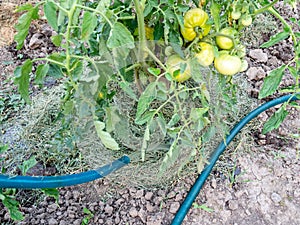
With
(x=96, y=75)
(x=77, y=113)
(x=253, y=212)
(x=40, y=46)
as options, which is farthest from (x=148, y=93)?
(x=40, y=46)

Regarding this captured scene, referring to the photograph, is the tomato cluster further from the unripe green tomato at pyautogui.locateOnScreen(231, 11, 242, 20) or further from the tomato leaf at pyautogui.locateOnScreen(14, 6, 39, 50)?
the tomato leaf at pyautogui.locateOnScreen(14, 6, 39, 50)

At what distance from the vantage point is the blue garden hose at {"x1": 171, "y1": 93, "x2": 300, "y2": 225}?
1380mm

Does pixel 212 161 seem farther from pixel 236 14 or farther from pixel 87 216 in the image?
pixel 236 14

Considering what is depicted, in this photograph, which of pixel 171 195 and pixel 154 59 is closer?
pixel 154 59

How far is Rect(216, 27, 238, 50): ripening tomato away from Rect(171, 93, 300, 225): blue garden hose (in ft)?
1.06

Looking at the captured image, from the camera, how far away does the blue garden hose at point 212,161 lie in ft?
4.53

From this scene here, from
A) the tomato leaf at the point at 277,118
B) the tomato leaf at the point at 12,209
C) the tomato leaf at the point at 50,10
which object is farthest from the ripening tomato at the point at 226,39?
the tomato leaf at the point at 12,209

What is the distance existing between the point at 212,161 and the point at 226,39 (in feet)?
1.79

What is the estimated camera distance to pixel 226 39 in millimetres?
1036

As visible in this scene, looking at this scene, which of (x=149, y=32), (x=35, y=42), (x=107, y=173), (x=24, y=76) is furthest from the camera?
(x=35, y=42)

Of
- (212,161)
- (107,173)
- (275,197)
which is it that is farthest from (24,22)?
(275,197)

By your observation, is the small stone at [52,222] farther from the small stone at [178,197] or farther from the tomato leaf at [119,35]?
the tomato leaf at [119,35]

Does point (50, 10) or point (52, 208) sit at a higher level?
point (50, 10)

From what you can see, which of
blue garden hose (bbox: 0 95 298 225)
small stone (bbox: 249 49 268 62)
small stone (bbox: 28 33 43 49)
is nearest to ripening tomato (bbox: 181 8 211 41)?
blue garden hose (bbox: 0 95 298 225)
